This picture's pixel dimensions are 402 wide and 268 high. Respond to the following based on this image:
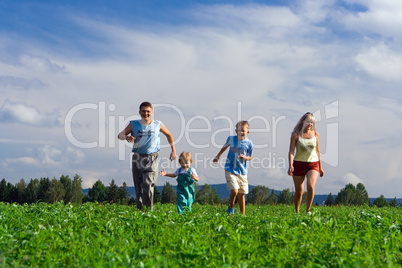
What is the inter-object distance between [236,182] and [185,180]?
1523 mm

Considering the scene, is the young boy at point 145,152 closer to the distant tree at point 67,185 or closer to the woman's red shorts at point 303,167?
the woman's red shorts at point 303,167

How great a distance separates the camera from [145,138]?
1045 centimetres

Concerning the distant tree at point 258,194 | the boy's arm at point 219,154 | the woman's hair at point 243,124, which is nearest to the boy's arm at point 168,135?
the boy's arm at point 219,154

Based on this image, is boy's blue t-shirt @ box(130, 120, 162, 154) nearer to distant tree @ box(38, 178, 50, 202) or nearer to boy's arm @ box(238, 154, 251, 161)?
boy's arm @ box(238, 154, 251, 161)

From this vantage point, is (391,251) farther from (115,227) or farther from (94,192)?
(94,192)

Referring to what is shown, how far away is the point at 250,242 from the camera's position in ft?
18.1

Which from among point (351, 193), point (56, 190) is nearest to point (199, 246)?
point (351, 193)

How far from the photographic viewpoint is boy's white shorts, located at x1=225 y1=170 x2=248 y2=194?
37.5 feet

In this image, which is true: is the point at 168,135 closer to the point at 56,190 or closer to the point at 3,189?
the point at 56,190

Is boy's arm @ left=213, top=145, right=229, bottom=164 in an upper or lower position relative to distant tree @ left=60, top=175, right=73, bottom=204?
upper

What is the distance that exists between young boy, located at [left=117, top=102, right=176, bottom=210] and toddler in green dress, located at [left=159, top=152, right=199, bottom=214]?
0.62 meters

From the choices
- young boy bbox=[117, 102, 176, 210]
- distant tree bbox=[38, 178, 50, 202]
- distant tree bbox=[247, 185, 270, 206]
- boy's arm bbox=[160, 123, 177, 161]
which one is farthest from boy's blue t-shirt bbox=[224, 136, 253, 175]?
distant tree bbox=[38, 178, 50, 202]

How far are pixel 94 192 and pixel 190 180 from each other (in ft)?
165

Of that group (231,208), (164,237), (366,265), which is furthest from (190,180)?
(366,265)
